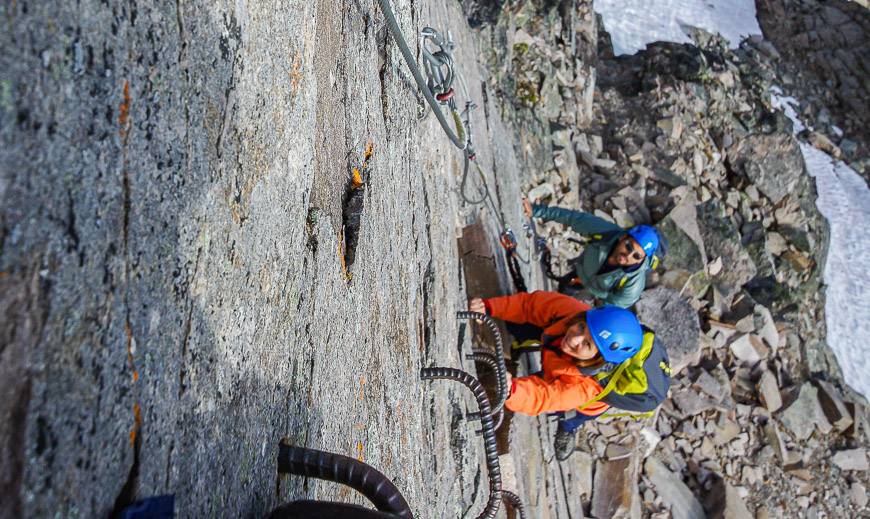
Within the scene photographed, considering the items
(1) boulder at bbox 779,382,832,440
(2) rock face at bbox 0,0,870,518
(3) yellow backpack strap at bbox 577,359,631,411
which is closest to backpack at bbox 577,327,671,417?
(3) yellow backpack strap at bbox 577,359,631,411

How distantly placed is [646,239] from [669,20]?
1482 centimetres

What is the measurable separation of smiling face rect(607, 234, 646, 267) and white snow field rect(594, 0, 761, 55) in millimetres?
11713

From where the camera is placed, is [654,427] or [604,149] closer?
[654,427]

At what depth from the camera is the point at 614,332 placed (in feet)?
14.9

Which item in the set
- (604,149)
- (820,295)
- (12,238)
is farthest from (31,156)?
(820,295)

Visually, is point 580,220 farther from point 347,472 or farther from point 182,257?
point 182,257

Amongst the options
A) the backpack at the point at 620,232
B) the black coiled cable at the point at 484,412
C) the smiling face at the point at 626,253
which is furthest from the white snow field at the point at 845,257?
the black coiled cable at the point at 484,412

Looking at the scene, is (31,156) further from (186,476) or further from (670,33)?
(670,33)

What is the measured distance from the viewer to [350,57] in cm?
228

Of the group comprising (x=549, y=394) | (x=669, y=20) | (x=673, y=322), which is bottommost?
(x=549, y=394)

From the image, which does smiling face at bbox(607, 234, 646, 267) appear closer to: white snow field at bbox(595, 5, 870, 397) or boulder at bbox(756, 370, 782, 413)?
boulder at bbox(756, 370, 782, 413)

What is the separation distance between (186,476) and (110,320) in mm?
352

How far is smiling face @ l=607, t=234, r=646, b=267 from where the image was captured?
20.1 ft

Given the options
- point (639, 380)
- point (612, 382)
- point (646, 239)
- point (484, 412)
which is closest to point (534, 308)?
point (612, 382)
